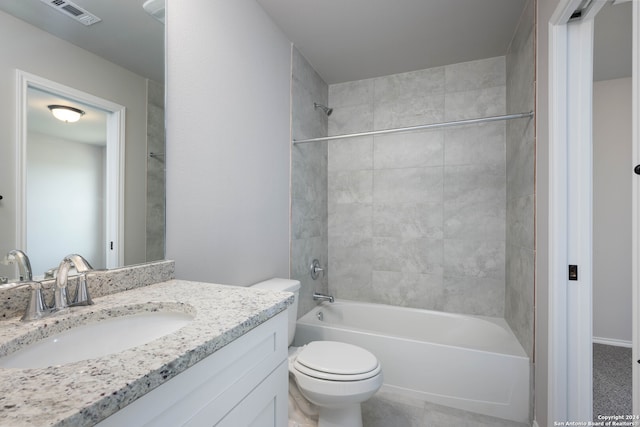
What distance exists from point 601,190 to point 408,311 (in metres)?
1.91

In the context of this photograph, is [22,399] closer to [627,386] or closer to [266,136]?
[266,136]

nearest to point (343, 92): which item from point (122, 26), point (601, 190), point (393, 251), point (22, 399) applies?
point (393, 251)

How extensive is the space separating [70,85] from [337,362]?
158 cm

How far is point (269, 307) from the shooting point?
85cm

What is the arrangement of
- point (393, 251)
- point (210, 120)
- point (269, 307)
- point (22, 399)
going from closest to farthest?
point (22, 399) → point (269, 307) → point (210, 120) → point (393, 251)

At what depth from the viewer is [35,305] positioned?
755mm

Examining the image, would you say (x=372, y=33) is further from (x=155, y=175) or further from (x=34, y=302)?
(x=34, y=302)

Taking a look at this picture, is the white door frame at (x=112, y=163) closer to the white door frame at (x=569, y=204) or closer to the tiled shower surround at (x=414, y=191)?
the tiled shower surround at (x=414, y=191)

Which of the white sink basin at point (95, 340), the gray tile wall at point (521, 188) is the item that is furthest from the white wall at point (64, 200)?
the gray tile wall at point (521, 188)

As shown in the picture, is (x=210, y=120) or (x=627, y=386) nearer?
(x=210, y=120)

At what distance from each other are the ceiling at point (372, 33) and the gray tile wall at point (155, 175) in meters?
0.10

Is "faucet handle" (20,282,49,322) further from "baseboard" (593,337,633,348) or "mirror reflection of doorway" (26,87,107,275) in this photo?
"baseboard" (593,337,633,348)

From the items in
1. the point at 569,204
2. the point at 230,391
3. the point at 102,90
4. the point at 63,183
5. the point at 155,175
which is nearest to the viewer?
the point at 230,391

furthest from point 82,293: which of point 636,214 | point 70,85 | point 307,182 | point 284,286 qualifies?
point 307,182
